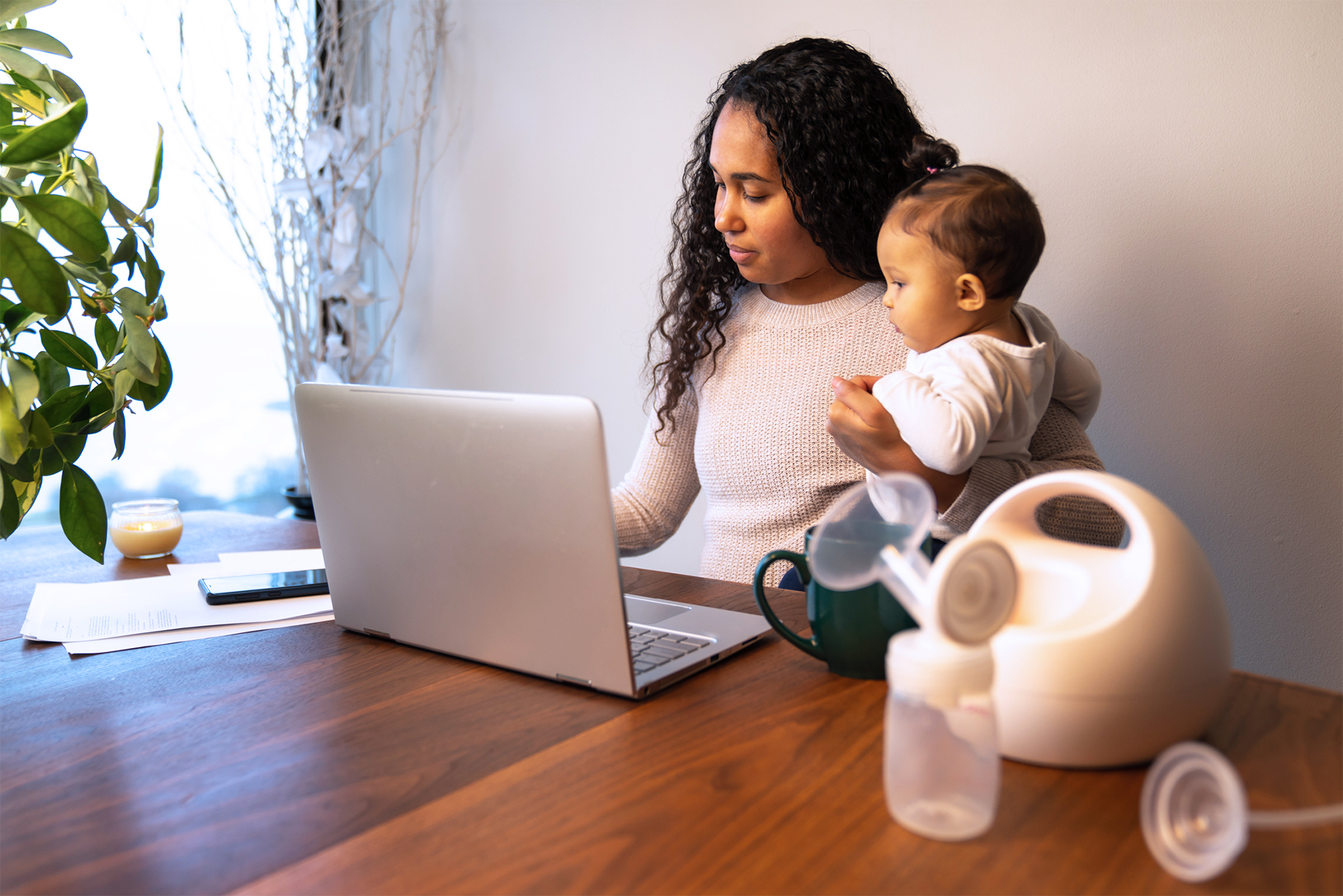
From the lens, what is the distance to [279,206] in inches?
102

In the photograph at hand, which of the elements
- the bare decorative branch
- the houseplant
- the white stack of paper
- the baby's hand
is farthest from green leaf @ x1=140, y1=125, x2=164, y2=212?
the bare decorative branch

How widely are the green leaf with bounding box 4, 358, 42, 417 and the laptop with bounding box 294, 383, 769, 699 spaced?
0.69 ft

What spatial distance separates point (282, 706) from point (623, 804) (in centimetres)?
32

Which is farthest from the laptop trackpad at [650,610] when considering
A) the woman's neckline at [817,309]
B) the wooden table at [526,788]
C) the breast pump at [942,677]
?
the woman's neckline at [817,309]

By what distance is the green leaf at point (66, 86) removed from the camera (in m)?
0.81

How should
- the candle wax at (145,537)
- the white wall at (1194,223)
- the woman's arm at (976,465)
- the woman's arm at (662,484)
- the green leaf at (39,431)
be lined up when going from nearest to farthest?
the green leaf at (39,431), the woman's arm at (976,465), the candle wax at (145,537), the white wall at (1194,223), the woman's arm at (662,484)

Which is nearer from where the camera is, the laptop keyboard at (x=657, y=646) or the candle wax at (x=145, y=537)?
the laptop keyboard at (x=657, y=646)

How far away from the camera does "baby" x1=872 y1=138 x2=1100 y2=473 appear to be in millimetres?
959

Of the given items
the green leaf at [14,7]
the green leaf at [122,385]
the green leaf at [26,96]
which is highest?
the green leaf at [14,7]

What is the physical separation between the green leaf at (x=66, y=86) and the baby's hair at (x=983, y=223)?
2.72ft

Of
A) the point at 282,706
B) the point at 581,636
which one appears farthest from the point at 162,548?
the point at 581,636

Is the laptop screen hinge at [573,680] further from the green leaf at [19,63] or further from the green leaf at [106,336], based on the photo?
the green leaf at [19,63]

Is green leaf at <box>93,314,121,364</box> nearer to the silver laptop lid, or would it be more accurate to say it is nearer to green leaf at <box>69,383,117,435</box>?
green leaf at <box>69,383,117,435</box>

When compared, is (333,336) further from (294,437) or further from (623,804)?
(623,804)
